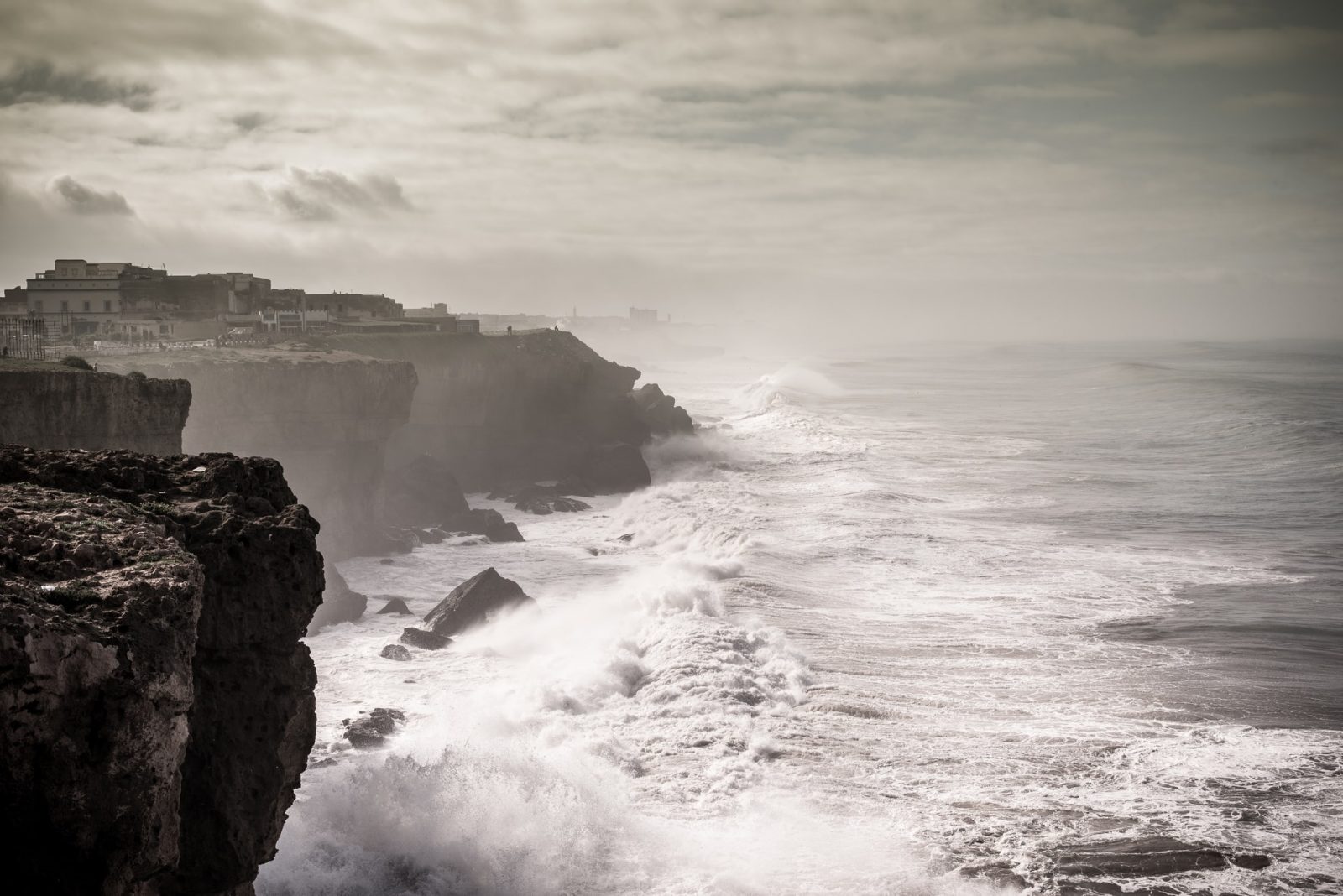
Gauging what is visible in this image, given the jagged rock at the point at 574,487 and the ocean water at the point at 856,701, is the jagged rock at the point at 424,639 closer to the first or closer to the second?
the ocean water at the point at 856,701

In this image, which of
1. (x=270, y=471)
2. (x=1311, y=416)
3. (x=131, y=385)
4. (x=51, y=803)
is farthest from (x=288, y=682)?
(x=1311, y=416)

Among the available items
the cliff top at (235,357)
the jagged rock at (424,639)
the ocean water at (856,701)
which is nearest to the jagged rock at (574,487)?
the ocean water at (856,701)

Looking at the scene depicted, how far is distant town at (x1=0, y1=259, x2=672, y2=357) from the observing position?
1802 inches

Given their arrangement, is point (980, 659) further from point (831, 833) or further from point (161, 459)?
point (161, 459)

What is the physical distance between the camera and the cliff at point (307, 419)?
107ft

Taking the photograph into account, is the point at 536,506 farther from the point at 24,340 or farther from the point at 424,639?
the point at 424,639

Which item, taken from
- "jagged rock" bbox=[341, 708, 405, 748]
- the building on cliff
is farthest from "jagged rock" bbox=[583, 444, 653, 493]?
"jagged rock" bbox=[341, 708, 405, 748]

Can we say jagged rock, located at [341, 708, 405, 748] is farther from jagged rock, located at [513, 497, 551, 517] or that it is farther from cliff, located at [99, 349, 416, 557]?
jagged rock, located at [513, 497, 551, 517]

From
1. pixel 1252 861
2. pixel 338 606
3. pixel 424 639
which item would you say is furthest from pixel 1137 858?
pixel 338 606

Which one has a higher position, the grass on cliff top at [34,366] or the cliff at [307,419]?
the grass on cliff top at [34,366]

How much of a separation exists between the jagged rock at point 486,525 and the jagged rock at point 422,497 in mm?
909

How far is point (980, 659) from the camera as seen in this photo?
20609 millimetres

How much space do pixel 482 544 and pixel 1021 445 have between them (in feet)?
101

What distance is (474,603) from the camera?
2467cm
